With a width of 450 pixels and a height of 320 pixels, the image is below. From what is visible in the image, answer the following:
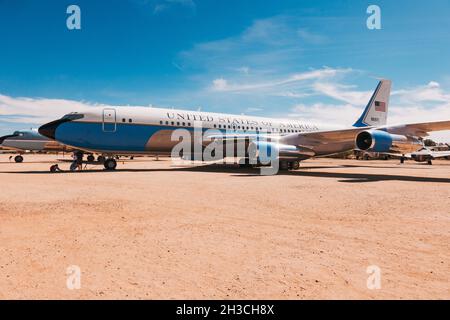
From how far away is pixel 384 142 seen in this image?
17078 mm

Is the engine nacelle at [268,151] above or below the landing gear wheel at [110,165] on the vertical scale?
above

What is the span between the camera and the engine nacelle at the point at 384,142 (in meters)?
17.0

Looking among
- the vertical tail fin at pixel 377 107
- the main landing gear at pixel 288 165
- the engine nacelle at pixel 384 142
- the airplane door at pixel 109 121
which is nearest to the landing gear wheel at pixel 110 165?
the airplane door at pixel 109 121

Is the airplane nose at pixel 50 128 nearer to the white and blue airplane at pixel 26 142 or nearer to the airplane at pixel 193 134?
the airplane at pixel 193 134

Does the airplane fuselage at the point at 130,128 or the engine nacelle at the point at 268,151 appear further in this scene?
the engine nacelle at the point at 268,151

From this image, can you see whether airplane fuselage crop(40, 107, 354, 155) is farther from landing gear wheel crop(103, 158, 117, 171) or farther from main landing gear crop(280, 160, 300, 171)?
main landing gear crop(280, 160, 300, 171)

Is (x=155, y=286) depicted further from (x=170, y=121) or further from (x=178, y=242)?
(x=170, y=121)

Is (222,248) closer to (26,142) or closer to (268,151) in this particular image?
(268,151)

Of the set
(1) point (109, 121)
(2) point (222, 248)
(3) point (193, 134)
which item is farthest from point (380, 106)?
(2) point (222, 248)

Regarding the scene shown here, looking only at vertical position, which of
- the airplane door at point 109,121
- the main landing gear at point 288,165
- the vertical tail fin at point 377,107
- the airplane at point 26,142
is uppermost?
the vertical tail fin at point 377,107

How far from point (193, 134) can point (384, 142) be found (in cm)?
1187

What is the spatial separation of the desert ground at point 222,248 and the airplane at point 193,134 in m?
9.70

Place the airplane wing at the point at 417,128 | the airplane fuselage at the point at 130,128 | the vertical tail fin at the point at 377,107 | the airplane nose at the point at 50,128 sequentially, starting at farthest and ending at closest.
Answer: the vertical tail fin at the point at 377,107
the airplane fuselage at the point at 130,128
the airplane nose at the point at 50,128
the airplane wing at the point at 417,128
